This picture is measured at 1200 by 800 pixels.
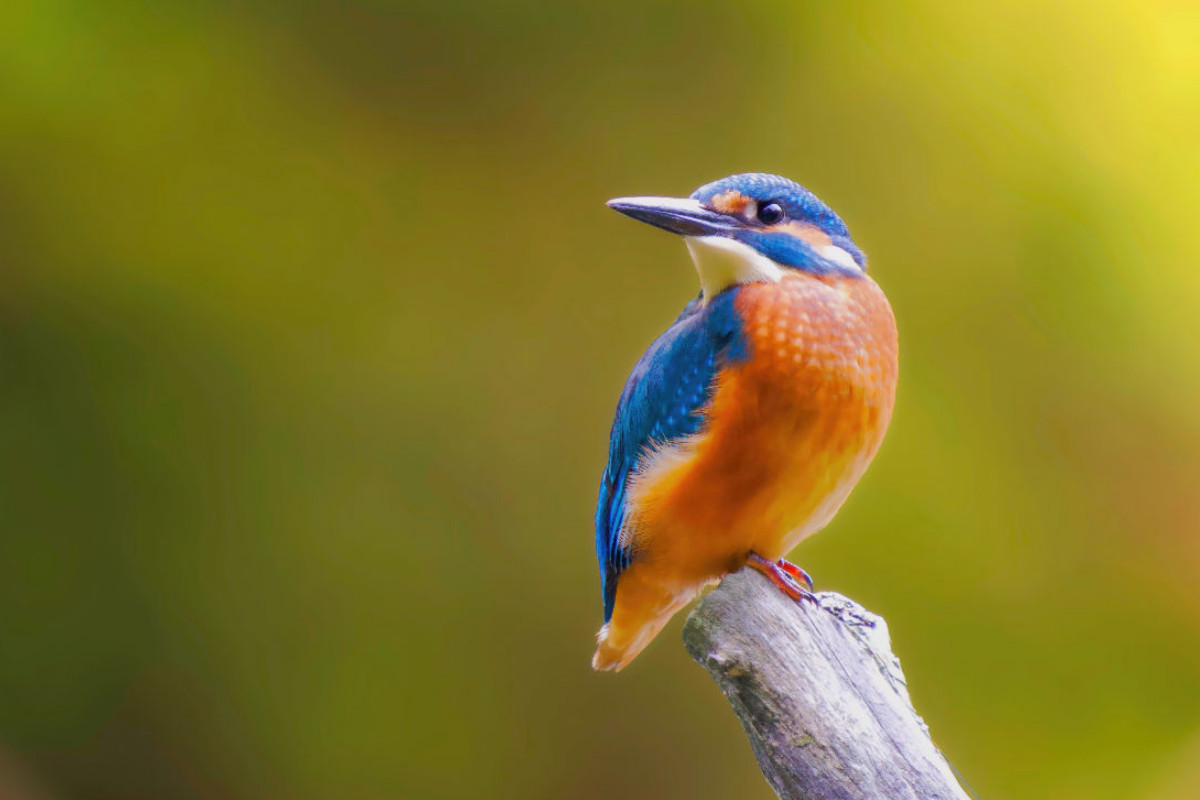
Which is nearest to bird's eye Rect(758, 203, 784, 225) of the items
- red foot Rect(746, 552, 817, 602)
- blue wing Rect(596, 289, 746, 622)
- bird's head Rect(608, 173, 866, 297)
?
bird's head Rect(608, 173, 866, 297)

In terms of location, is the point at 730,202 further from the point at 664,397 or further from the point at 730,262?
the point at 664,397

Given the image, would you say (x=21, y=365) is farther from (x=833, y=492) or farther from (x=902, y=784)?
(x=902, y=784)

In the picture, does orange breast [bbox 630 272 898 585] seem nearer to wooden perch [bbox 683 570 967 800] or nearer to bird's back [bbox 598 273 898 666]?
bird's back [bbox 598 273 898 666]

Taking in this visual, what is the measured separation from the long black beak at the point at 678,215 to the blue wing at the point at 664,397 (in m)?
0.10

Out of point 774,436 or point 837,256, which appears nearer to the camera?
point 774,436

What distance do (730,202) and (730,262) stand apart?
8 centimetres

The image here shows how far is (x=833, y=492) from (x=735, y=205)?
0.43 m

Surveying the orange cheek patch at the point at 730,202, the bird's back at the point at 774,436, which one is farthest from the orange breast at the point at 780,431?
the orange cheek patch at the point at 730,202

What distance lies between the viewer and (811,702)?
4.20 ft

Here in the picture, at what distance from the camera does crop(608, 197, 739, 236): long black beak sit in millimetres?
1462

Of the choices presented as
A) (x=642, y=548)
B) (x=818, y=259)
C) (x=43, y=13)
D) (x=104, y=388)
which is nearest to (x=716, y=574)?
(x=642, y=548)

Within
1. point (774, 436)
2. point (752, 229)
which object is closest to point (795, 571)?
point (774, 436)

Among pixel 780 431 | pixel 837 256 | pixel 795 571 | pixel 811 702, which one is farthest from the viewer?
pixel 795 571

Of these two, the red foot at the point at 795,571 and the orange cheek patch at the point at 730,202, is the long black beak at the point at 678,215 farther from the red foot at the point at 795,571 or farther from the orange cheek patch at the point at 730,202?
the red foot at the point at 795,571
